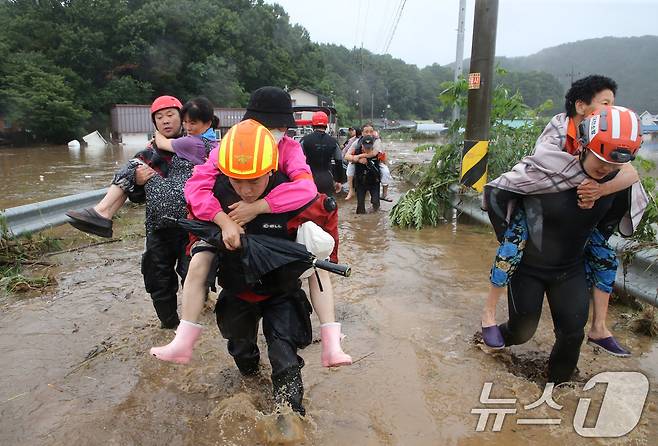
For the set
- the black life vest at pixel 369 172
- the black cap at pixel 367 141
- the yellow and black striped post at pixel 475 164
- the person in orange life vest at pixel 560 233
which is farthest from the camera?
the black cap at pixel 367 141

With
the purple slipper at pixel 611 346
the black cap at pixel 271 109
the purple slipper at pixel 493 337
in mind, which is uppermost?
the black cap at pixel 271 109

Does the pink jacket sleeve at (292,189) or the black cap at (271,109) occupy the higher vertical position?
the black cap at (271,109)

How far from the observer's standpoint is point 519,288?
3.19m

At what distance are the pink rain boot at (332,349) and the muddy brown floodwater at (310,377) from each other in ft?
1.35

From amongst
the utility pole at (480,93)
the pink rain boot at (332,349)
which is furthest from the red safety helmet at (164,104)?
the utility pole at (480,93)

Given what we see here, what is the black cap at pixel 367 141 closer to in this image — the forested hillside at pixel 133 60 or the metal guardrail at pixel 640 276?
the metal guardrail at pixel 640 276

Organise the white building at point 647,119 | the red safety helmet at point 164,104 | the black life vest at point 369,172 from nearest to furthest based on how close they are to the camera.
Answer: the red safety helmet at point 164,104 → the white building at point 647,119 → the black life vest at point 369,172

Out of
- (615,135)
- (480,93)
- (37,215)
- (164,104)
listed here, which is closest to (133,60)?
(37,215)

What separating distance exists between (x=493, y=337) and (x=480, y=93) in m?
4.82

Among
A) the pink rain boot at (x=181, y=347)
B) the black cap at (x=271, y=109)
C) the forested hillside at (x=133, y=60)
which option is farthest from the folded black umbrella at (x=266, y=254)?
the forested hillside at (x=133, y=60)

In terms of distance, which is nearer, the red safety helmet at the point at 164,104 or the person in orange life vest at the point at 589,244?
the person in orange life vest at the point at 589,244

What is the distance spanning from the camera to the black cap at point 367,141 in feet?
32.7

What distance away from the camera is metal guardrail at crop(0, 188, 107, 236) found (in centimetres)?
595

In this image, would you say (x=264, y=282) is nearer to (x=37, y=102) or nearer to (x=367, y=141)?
(x=367, y=141)
